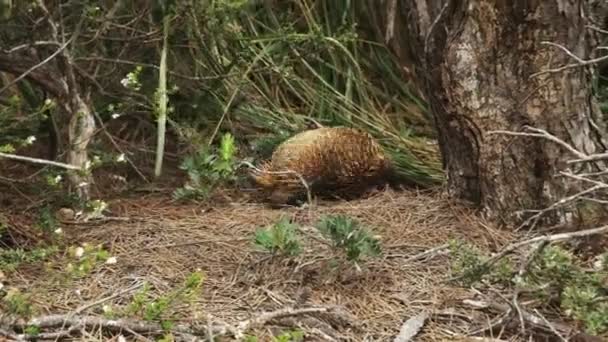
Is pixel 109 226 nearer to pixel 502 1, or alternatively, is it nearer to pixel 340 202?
pixel 340 202

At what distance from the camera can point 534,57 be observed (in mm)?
2949

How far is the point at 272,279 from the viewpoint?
8.80 ft

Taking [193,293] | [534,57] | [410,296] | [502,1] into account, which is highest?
[502,1]

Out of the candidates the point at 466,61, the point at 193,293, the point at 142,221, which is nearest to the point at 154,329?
the point at 193,293

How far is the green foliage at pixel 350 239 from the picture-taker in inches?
103

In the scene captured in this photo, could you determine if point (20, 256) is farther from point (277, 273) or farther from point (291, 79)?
point (291, 79)

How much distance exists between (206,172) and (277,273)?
0.97m

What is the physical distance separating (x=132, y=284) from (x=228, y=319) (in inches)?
15.4

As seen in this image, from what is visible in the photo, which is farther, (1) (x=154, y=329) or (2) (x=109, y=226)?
(2) (x=109, y=226)

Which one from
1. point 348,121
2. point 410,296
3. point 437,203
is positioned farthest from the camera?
point 348,121

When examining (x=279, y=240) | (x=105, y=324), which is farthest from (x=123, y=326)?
(x=279, y=240)

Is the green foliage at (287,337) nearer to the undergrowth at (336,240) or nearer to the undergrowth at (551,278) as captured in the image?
the undergrowth at (336,240)

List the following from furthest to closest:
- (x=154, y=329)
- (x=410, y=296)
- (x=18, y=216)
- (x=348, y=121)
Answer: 1. (x=348, y=121)
2. (x=18, y=216)
3. (x=410, y=296)
4. (x=154, y=329)

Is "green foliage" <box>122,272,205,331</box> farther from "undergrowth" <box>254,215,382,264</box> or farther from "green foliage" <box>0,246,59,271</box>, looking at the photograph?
"green foliage" <box>0,246,59,271</box>
